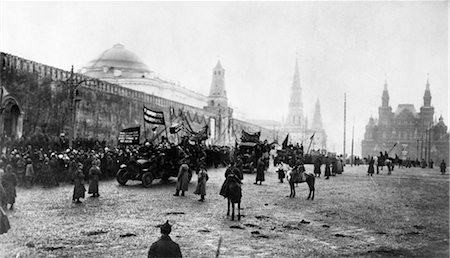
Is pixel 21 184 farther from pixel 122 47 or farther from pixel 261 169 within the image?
pixel 122 47

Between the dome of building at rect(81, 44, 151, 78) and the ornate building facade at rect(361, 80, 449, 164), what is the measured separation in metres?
48.0

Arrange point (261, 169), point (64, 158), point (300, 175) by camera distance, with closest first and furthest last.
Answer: point (300, 175)
point (64, 158)
point (261, 169)

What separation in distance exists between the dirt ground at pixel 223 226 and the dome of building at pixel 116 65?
54.7 meters

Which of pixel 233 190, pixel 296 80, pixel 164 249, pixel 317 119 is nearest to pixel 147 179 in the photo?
pixel 233 190

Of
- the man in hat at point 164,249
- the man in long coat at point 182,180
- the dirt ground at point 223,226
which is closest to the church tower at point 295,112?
the dirt ground at point 223,226

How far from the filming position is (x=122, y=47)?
241ft

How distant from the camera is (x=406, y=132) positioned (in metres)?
83.8

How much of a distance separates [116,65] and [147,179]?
183 feet

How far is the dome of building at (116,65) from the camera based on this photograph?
6631cm

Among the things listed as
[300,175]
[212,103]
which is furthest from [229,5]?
[212,103]

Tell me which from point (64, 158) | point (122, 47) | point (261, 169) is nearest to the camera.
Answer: point (64, 158)

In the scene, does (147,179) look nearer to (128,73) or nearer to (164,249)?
(164,249)

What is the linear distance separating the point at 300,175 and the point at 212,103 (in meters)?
60.9

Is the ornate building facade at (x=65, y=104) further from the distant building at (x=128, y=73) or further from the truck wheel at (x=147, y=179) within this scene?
the distant building at (x=128, y=73)
